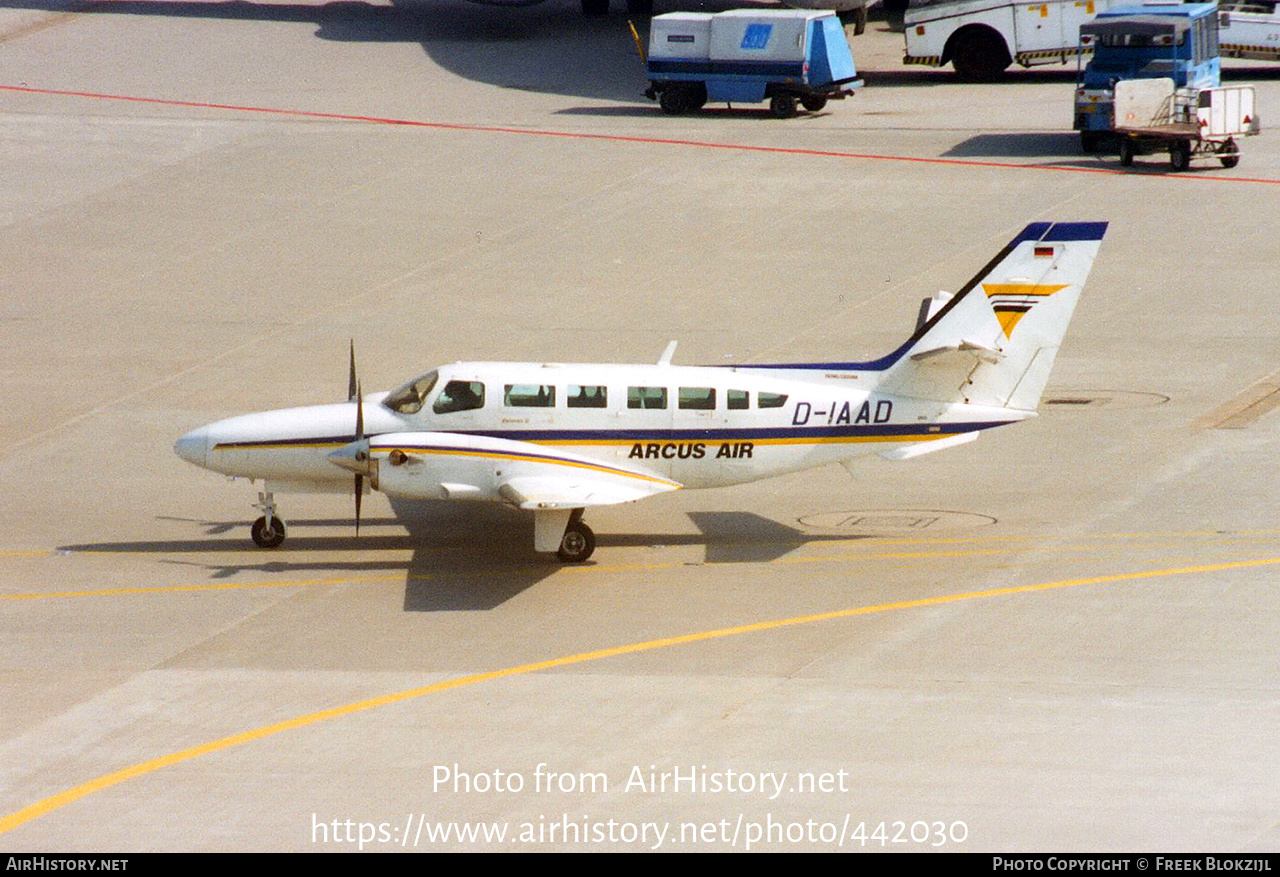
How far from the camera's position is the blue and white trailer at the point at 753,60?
51688 millimetres

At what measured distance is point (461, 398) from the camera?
23.8m

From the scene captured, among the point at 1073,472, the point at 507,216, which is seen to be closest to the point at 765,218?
the point at 507,216

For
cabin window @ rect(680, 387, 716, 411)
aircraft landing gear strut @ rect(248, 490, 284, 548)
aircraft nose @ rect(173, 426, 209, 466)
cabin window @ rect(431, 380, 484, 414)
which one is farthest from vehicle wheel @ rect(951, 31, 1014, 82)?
aircraft nose @ rect(173, 426, 209, 466)

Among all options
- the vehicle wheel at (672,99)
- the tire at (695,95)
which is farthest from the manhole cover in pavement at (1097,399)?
the vehicle wheel at (672,99)

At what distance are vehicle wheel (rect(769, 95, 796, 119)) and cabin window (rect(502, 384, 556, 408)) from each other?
31391mm

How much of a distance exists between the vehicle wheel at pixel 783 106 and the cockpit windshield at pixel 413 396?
3150 centimetres

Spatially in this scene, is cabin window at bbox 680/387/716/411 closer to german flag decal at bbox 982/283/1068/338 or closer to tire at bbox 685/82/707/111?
german flag decal at bbox 982/283/1068/338

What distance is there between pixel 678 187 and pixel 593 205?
2631mm

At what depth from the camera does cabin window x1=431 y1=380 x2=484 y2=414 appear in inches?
934

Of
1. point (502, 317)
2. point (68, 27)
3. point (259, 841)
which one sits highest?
point (68, 27)

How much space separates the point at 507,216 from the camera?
145ft

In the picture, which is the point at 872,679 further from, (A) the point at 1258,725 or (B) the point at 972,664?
(A) the point at 1258,725

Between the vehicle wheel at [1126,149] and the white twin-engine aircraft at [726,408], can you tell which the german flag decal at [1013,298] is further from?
the vehicle wheel at [1126,149]

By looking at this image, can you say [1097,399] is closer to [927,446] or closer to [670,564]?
[927,446]
